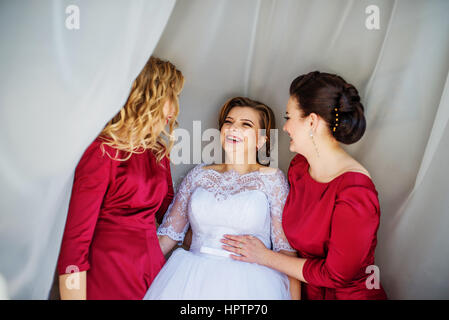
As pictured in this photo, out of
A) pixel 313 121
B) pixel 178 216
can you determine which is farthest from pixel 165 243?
pixel 313 121

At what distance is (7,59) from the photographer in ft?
3.48

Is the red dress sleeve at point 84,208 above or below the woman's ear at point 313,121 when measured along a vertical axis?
below

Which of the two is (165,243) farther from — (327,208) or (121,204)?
(327,208)

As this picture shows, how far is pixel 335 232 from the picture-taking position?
1.39m

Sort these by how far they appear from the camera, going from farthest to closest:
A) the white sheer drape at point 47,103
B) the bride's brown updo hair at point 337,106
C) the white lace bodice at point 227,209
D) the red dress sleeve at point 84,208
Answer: the white lace bodice at point 227,209 < the bride's brown updo hair at point 337,106 < the red dress sleeve at point 84,208 < the white sheer drape at point 47,103

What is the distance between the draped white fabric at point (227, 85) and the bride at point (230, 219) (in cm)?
19

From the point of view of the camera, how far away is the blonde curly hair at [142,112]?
1.39 meters

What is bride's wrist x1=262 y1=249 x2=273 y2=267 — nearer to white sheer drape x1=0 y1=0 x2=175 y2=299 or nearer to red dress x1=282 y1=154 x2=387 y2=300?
red dress x1=282 y1=154 x2=387 y2=300

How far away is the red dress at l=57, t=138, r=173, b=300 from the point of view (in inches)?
50.4

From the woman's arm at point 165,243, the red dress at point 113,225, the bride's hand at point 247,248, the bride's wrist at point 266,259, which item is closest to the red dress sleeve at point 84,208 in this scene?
the red dress at point 113,225

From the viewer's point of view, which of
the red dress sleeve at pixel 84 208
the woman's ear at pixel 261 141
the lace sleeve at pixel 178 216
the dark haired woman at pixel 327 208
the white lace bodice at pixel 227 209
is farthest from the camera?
the woman's ear at pixel 261 141

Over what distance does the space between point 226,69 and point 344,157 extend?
74 cm

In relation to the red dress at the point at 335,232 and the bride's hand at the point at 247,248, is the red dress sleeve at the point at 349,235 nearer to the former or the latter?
the red dress at the point at 335,232

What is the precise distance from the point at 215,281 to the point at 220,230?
0.25m
